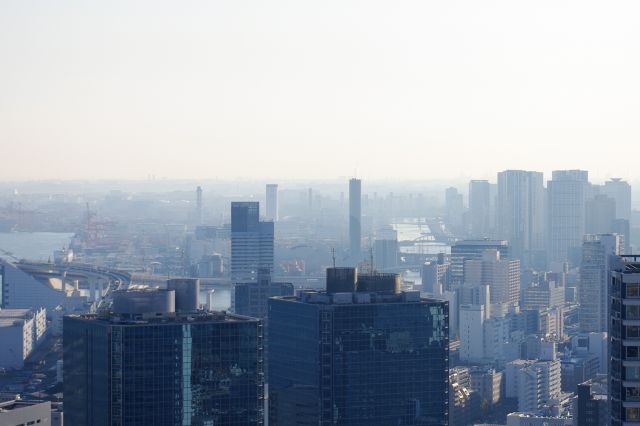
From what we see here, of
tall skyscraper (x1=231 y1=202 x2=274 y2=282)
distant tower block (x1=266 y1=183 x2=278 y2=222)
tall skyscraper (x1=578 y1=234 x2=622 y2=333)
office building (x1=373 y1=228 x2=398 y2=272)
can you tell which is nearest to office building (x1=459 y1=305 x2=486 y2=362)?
tall skyscraper (x1=578 y1=234 x2=622 y2=333)

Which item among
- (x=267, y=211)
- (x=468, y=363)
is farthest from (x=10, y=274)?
(x=267, y=211)

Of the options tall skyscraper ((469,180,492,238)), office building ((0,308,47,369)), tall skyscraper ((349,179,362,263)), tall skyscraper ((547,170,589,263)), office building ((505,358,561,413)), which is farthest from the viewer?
tall skyscraper ((469,180,492,238))

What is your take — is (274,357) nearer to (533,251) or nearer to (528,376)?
(528,376)

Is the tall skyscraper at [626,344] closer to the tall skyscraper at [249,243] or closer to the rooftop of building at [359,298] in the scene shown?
the rooftop of building at [359,298]

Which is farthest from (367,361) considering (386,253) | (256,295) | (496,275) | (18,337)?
(386,253)

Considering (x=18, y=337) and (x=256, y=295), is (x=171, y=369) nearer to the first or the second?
(x=256, y=295)

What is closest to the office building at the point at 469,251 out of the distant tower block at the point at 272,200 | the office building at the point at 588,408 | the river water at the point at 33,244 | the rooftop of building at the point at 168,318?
the river water at the point at 33,244

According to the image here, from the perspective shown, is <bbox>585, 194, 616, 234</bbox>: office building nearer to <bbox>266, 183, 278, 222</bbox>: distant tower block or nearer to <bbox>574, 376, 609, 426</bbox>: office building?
<bbox>266, 183, 278, 222</bbox>: distant tower block
